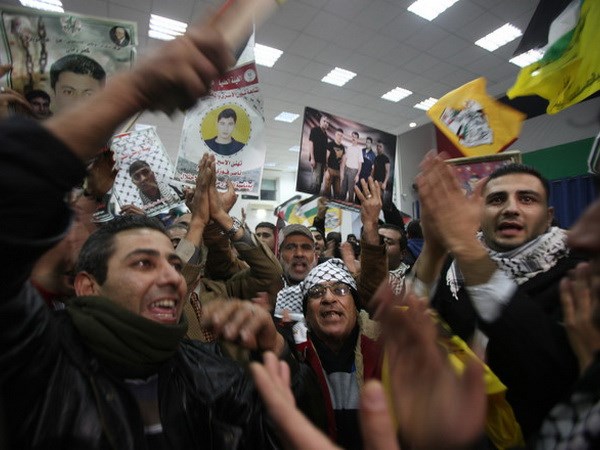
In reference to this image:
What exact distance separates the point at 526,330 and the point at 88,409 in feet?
3.59

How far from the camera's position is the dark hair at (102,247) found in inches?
44.3

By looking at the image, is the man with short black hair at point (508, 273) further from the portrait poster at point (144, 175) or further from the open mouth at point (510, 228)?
the portrait poster at point (144, 175)

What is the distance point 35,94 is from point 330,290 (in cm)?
151

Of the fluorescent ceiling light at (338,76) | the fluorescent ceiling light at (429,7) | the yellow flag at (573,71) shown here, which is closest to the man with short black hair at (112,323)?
the yellow flag at (573,71)

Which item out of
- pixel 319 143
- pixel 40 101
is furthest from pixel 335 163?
pixel 40 101

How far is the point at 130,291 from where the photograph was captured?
1082mm

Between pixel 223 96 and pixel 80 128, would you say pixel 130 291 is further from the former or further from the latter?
pixel 223 96

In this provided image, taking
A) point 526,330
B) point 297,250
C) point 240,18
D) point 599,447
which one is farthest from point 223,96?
point 599,447

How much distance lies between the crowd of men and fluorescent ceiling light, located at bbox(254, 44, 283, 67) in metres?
5.33

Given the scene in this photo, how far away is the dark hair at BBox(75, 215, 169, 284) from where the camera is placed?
1.12 m

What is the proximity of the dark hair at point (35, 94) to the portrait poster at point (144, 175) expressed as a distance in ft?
2.77

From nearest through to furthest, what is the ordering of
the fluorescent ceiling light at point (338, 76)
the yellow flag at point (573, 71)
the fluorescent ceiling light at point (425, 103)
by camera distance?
the yellow flag at point (573, 71) → the fluorescent ceiling light at point (338, 76) → the fluorescent ceiling light at point (425, 103)

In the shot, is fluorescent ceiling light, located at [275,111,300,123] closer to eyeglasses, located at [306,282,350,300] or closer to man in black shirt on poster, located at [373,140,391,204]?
man in black shirt on poster, located at [373,140,391,204]

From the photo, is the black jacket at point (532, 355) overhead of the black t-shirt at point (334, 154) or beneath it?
beneath
